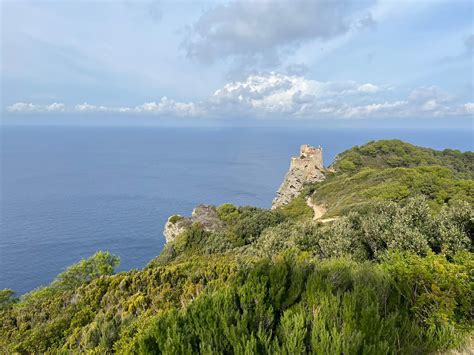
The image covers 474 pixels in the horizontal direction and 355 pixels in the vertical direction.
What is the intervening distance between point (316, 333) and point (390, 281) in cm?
442

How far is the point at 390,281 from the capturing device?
833cm

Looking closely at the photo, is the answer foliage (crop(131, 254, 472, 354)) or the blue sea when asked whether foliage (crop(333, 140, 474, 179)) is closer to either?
the blue sea

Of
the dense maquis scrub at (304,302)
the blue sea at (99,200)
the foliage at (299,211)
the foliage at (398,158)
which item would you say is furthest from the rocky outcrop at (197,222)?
the foliage at (398,158)

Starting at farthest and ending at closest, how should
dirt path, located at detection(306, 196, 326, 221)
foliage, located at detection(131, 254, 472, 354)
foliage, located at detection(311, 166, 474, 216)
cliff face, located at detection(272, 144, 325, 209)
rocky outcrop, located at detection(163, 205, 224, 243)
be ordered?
cliff face, located at detection(272, 144, 325, 209)
dirt path, located at detection(306, 196, 326, 221)
rocky outcrop, located at detection(163, 205, 224, 243)
foliage, located at detection(311, 166, 474, 216)
foliage, located at detection(131, 254, 472, 354)

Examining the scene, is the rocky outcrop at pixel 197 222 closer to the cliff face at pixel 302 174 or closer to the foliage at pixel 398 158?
the cliff face at pixel 302 174

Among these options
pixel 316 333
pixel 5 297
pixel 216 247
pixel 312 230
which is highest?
pixel 316 333

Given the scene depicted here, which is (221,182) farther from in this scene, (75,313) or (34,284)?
(75,313)

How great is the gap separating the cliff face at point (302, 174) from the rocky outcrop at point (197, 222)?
24.8m

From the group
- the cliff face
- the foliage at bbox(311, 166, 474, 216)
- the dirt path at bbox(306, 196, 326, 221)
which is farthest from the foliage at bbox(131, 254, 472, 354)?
the cliff face

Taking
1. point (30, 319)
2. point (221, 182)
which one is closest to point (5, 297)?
point (30, 319)

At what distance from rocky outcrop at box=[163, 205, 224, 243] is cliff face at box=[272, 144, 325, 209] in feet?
81.5

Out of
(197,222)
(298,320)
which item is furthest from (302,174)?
(298,320)

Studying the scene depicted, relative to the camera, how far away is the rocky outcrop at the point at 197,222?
38.5 metres

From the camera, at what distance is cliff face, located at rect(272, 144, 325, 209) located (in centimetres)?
6394
